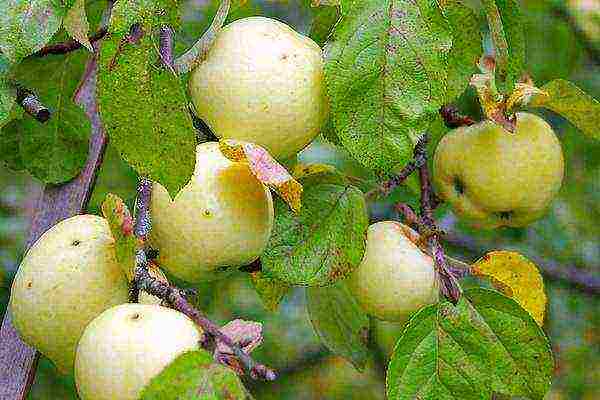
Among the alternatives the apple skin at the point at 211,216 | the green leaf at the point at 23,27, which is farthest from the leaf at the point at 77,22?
the apple skin at the point at 211,216

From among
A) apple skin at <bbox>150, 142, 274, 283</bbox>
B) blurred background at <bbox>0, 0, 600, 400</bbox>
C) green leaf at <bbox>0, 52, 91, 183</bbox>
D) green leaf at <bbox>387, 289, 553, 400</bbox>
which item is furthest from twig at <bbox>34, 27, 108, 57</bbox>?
blurred background at <bbox>0, 0, 600, 400</bbox>

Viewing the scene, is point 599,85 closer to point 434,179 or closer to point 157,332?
point 434,179

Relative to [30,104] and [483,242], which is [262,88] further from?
[483,242]

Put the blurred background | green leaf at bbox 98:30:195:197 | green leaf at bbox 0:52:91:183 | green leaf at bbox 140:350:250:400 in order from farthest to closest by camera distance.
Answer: the blurred background → green leaf at bbox 0:52:91:183 → green leaf at bbox 98:30:195:197 → green leaf at bbox 140:350:250:400

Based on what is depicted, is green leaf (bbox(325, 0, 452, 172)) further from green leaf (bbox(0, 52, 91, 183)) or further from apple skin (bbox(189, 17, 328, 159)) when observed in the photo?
green leaf (bbox(0, 52, 91, 183))

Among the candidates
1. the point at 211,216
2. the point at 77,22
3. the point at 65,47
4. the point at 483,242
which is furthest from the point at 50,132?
the point at 483,242

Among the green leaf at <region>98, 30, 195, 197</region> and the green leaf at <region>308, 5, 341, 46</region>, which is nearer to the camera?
the green leaf at <region>98, 30, 195, 197</region>

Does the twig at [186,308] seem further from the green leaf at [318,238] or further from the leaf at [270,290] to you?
the leaf at [270,290]

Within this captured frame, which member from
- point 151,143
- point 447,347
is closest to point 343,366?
point 447,347
